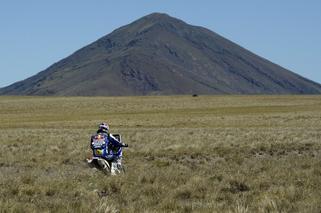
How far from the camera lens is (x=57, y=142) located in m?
29.2

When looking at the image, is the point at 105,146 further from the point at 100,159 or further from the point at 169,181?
the point at 169,181

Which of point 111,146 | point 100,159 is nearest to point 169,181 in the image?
point 100,159

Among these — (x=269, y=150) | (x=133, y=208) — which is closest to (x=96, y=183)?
(x=133, y=208)

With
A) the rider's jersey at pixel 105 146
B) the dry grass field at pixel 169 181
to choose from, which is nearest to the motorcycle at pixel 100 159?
the rider's jersey at pixel 105 146

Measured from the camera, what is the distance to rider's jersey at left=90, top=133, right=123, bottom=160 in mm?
15773

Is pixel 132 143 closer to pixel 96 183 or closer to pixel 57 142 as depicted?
pixel 57 142

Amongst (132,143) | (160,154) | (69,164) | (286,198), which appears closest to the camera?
(286,198)

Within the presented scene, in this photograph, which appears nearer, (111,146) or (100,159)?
(100,159)

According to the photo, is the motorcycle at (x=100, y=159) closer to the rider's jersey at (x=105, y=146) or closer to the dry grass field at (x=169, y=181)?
the rider's jersey at (x=105, y=146)

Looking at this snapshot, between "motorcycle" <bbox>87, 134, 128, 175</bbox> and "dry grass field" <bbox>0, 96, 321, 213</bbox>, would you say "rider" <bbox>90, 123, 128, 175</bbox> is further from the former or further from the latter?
"dry grass field" <bbox>0, 96, 321, 213</bbox>

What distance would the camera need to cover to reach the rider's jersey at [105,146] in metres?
15.8

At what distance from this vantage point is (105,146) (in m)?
15.8

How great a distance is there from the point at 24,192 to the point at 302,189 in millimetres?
5647

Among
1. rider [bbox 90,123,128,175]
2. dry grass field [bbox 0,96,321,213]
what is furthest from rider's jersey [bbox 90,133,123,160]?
dry grass field [bbox 0,96,321,213]
